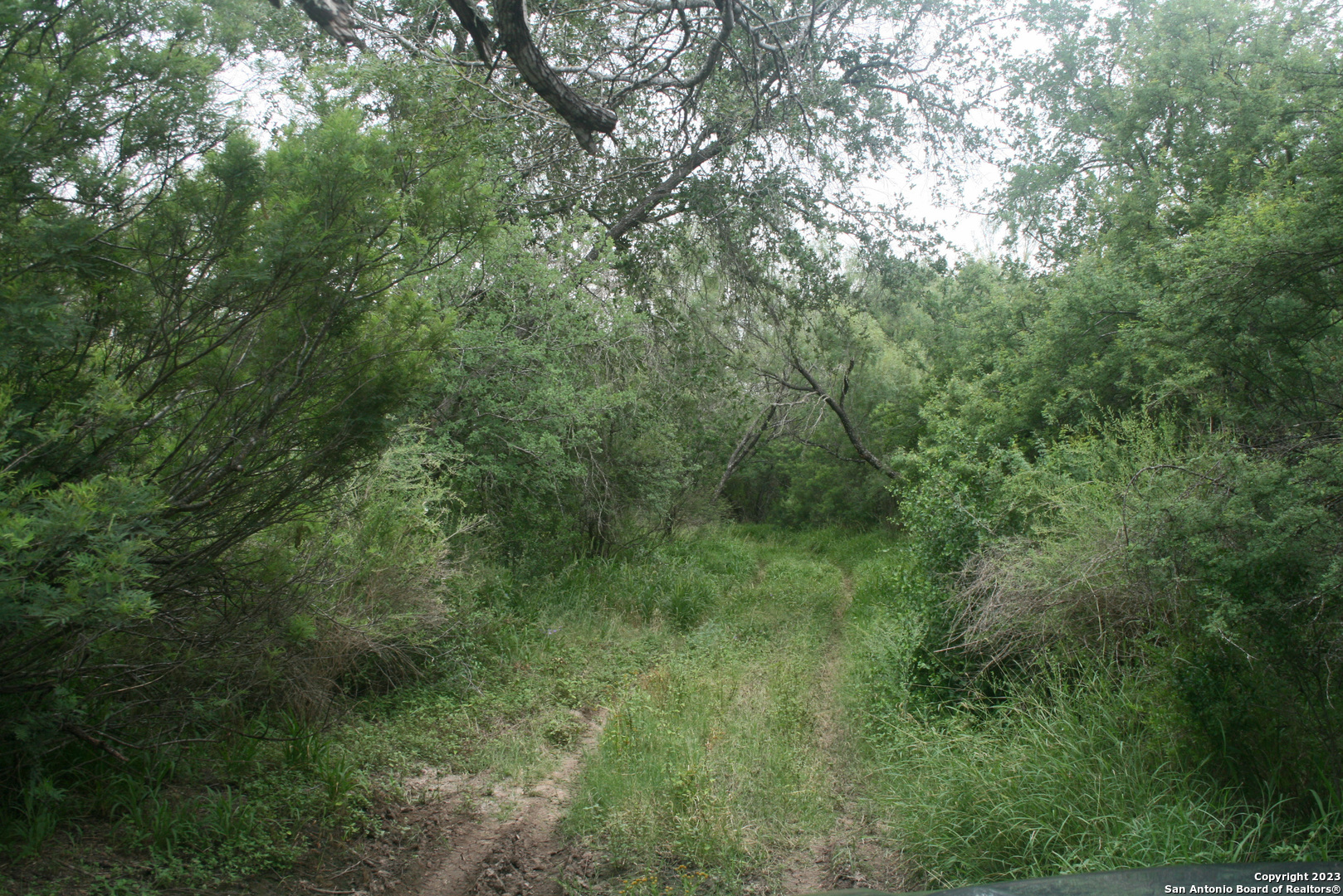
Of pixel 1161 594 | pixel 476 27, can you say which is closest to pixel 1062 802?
pixel 1161 594

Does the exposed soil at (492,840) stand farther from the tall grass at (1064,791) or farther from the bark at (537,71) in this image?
the bark at (537,71)

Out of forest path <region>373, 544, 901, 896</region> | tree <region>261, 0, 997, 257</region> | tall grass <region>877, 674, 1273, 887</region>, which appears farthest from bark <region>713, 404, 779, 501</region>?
tall grass <region>877, 674, 1273, 887</region>

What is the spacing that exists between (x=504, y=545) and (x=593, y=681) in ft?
9.95

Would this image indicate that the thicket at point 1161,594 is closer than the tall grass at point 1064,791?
No

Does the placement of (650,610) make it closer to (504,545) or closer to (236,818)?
(504,545)

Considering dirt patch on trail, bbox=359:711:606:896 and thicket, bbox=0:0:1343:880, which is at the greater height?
thicket, bbox=0:0:1343:880

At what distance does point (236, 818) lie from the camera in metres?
4.04

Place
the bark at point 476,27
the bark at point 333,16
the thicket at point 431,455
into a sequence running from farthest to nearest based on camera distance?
the bark at point 333,16 < the bark at point 476,27 < the thicket at point 431,455

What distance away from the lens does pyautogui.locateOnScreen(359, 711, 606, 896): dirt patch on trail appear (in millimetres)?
4102

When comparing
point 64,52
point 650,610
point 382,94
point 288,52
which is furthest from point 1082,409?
point 288,52

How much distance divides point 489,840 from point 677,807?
117cm

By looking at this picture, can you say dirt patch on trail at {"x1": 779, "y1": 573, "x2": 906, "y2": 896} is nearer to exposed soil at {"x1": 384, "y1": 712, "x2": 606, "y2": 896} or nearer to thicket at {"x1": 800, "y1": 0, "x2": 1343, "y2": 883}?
thicket at {"x1": 800, "y1": 0, "x2": 1343, "y2": 883}

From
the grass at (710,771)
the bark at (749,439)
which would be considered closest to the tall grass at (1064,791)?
the grass at (710,771)

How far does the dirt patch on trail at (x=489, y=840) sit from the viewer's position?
13.5ft
